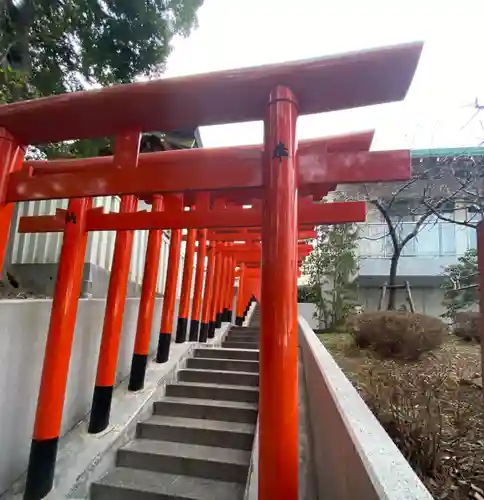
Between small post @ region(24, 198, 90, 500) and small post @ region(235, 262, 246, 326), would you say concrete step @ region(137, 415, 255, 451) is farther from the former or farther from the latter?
small post @ region(235, 262, 246, 326)

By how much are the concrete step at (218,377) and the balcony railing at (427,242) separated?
269 inches

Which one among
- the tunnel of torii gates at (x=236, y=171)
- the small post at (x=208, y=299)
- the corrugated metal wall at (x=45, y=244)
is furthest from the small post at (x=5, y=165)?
the small post at (x=208, y=299)

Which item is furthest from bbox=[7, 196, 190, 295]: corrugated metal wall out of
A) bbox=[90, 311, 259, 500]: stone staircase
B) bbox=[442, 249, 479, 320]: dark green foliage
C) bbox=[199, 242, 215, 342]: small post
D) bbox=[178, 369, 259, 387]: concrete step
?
bbox=[442, 249, 479, 320]: dark green foliage

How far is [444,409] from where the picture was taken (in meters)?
3.83

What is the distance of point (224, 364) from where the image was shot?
6.87 meters

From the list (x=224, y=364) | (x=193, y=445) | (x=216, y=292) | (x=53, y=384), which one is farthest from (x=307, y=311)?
(x=53, y=384)

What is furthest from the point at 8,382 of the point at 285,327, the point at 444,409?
the point at 444,409

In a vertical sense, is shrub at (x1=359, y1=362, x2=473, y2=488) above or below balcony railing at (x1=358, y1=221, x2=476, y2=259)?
below

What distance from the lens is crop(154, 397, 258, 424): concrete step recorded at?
5370 millimetres

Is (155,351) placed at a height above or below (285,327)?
below

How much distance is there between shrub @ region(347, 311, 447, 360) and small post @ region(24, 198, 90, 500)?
5.07m

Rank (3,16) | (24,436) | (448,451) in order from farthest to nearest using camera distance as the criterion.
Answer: (3,16) < (24,436) < (448,451)

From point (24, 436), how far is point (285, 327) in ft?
10.5

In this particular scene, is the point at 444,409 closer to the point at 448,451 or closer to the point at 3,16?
the point at 448,451
